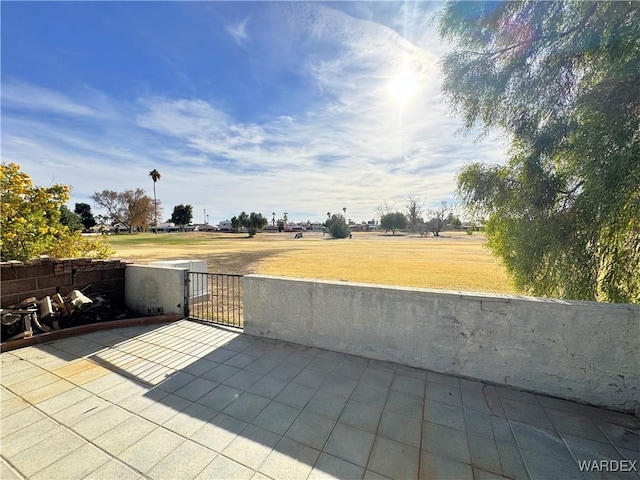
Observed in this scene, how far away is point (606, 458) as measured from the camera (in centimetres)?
174

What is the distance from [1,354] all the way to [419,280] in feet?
33.8

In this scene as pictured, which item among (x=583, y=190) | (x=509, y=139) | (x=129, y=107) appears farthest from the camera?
(x=129, y=107)

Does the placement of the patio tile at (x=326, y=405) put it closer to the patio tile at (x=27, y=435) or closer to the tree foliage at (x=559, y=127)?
the patio tile at (x=27, y=435)

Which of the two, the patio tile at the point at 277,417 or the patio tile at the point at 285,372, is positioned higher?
the patio tile at the point at 277,417

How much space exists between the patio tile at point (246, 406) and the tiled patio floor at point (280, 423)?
0.01 meters

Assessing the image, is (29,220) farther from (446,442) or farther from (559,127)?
(559,127)

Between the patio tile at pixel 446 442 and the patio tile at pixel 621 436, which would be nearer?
the patio tile at pixel 446 442

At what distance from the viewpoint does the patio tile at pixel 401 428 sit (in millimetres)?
1884

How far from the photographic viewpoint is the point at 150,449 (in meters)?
1.75

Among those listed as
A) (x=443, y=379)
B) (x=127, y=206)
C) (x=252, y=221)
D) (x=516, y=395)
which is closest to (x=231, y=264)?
(x=443, y=379)

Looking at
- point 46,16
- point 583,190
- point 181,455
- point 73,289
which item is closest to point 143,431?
point 181,455

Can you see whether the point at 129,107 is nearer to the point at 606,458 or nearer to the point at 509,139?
the point at 509,139

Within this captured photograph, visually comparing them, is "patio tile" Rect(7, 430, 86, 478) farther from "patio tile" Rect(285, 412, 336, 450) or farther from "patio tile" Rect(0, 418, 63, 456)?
"patio tile" Rect(285, 412, 336, 450)

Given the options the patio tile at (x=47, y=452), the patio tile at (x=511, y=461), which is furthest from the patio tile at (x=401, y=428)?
the patio tile at (x=47, y=452)
